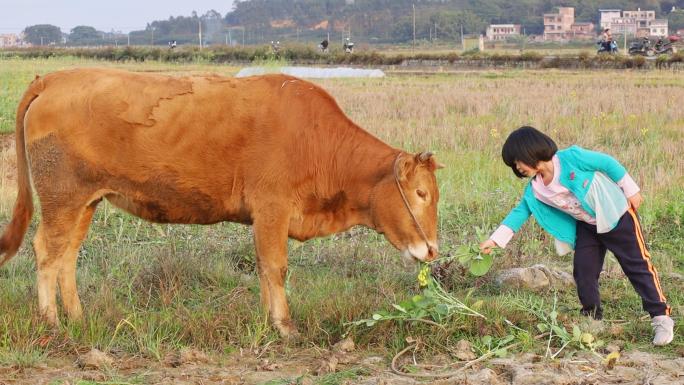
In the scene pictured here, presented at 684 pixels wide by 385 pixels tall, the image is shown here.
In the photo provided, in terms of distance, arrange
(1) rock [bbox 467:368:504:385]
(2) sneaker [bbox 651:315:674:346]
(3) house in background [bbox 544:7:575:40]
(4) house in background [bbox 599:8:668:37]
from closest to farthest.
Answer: (1) rock [bbox 467:368:504:385]
(2) sneaker [bbox 651:315:674:346]
(4) house in background [bbox 599:8:668:37]
(3) house in background [bbox 544:7:575:40]

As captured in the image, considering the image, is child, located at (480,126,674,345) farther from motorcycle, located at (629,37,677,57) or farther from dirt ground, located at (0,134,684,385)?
motorcycle, located at (629,37,677,57)

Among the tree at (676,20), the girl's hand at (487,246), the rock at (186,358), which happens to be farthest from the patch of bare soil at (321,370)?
the tree at (676,20)

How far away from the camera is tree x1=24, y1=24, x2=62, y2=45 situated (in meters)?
163

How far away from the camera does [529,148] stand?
5754mm

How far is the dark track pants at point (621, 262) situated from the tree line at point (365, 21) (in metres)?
120

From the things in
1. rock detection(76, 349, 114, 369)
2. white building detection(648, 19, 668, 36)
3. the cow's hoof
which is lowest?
the cow's hoof

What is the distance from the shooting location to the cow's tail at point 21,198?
6.32 meters

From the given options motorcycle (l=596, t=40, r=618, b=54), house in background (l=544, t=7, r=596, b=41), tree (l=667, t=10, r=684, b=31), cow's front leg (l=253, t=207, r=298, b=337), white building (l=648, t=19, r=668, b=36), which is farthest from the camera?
tree (l=667, t=10, r=684, b=31)

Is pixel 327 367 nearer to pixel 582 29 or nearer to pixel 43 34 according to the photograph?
pixel 582 29

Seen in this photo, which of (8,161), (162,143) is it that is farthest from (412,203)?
(8,161)

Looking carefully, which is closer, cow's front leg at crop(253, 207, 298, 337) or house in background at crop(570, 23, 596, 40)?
cow's front leg at crop(253, 207, 298, 337)

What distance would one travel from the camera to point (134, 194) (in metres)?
6.22

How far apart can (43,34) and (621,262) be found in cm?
17451

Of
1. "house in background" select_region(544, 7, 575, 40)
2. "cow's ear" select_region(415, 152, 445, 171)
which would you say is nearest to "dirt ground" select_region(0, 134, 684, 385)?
"cow's ear" select_region(415, 152, 445, 171)
